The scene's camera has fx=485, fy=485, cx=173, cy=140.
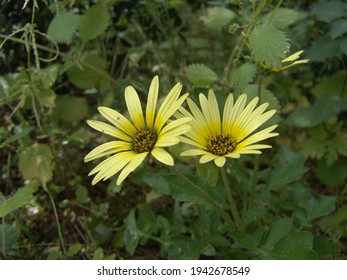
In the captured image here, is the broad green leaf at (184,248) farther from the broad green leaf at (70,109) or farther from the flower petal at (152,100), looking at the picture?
the broad green leaf at (70,109)

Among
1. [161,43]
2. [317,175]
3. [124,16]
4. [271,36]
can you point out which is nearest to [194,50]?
[161,43]

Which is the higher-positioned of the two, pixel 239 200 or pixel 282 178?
pixel 239 200

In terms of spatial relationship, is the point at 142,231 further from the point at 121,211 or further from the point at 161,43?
the point at 161,43

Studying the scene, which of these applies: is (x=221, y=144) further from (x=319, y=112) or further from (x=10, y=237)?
(x=319, y=112)

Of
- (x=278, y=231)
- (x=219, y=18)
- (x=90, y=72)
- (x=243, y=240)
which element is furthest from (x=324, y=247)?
(x=90, y=72)
